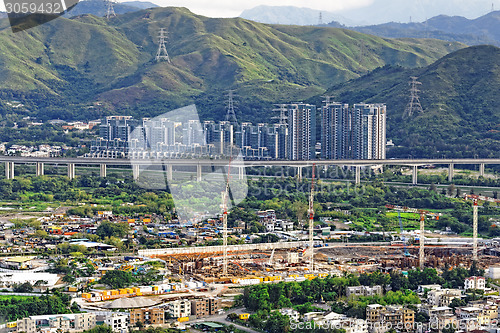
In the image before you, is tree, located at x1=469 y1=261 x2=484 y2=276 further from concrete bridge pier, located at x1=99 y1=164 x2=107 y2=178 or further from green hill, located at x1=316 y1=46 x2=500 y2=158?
green hill, located at x1=316 y1=46 x2=500 y2=158

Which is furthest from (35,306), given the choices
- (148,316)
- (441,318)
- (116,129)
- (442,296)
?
(116,129)

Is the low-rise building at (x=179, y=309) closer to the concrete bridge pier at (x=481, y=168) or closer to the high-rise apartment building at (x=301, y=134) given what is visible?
the concrete bridge pier at (x=481, y=168)

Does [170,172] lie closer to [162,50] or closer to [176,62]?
[176,62]

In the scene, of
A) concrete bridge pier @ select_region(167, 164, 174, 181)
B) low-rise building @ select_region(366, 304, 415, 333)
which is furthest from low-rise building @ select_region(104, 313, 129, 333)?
concrete bridge pier @ select_region(167, 164, 174, 181)

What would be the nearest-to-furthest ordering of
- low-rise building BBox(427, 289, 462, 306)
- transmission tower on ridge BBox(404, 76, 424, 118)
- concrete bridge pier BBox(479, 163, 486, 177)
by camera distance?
1. low-rise building BBox(427, 289, 462, 306)
2. concrete bridge pier BBox(479, 163, 486, 177)
3. transmission tower on ridge BBox(404, 76, 424, 118)

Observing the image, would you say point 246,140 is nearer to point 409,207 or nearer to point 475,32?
point 409,207
